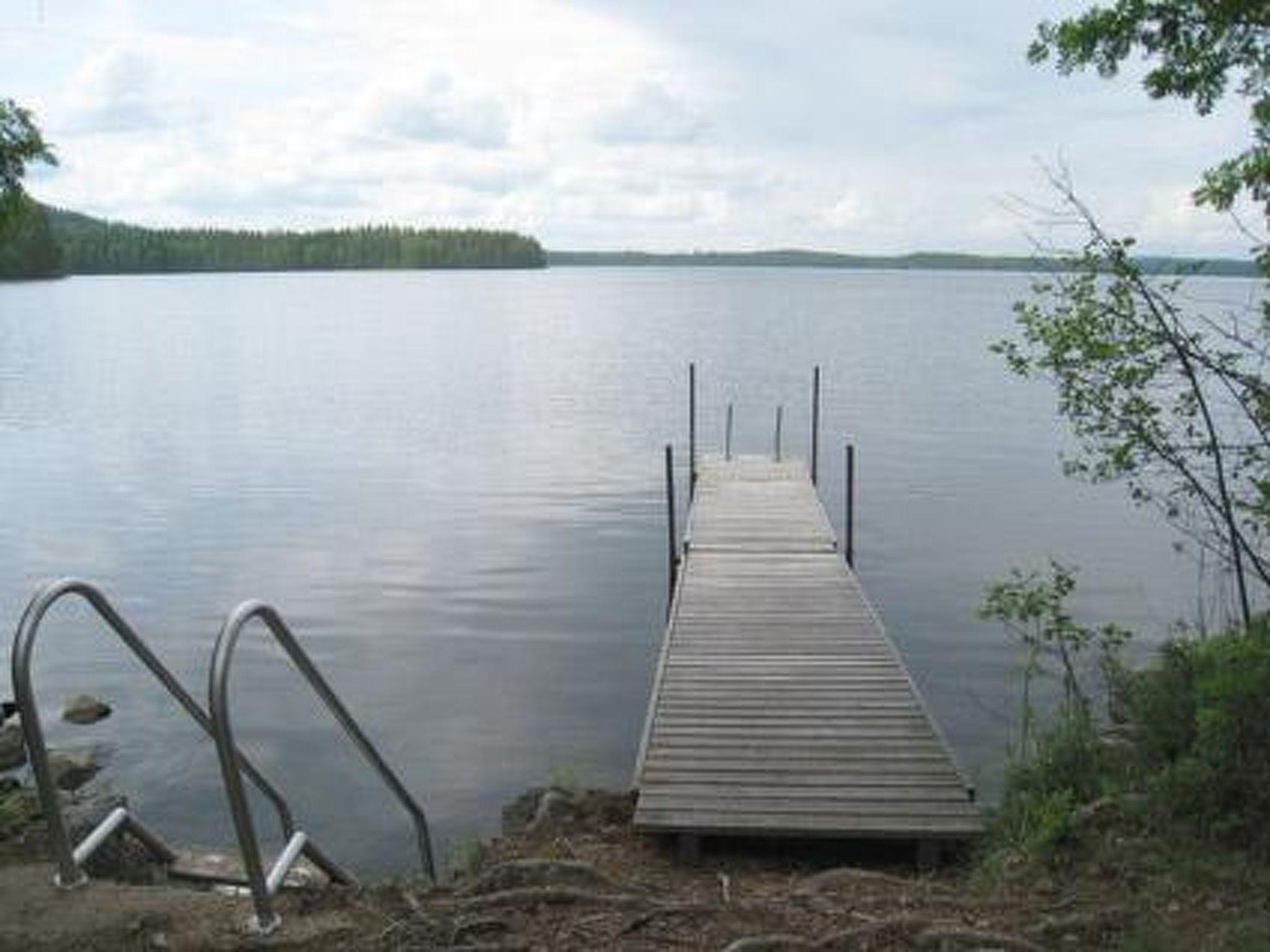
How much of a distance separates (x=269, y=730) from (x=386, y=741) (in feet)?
4.63

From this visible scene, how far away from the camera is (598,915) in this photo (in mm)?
5160

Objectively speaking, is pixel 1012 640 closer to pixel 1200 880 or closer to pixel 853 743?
pixel 853 743

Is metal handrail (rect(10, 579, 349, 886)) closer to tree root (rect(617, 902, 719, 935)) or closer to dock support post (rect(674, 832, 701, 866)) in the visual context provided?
tree root (rect(617, 902, 719, 935))

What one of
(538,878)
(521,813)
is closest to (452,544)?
(521,813)

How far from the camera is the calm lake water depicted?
44.2 feet

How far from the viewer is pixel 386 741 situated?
13.7 metres

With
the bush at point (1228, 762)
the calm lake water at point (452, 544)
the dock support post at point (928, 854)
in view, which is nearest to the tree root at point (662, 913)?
the bush at point (1228, 762)

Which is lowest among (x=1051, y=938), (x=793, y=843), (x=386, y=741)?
(x=386, y=741)

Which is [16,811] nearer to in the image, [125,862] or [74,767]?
[125,862]

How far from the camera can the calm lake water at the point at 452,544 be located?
531 inches

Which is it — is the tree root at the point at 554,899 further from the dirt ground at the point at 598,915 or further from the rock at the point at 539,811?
the rock at the point at 539,811

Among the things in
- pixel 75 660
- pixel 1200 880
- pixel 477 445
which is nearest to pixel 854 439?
pixel 477 445

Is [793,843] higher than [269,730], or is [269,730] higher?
[793,843]

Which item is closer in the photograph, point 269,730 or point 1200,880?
point 1200,880
